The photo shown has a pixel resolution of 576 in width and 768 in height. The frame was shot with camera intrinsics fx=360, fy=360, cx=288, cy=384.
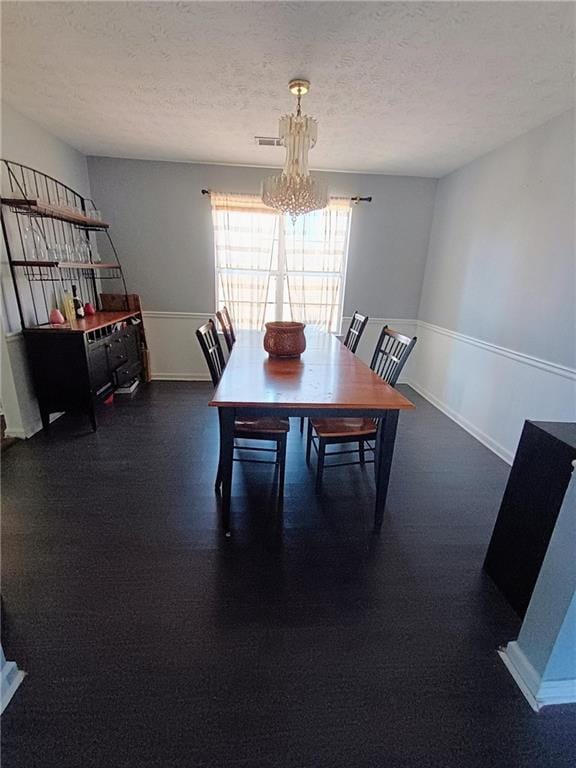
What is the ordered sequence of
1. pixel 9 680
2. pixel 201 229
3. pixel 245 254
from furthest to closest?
pixel 245 254 → pixel 201 229 → pixel 9 680

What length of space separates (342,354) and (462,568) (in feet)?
4.98

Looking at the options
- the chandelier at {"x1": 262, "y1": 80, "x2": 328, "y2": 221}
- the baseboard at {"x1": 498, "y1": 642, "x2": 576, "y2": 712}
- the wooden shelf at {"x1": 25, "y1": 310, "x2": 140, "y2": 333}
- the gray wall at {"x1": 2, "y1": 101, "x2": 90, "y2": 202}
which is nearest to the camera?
the baseboard at {"x1": 498, "y1": 642, "x2": 576, "y2": 712}

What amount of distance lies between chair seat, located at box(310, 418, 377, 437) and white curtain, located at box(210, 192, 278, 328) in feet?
8.24

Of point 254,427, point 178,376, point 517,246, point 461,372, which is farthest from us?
point 178,376

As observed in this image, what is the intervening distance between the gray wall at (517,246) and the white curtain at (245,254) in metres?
1.97

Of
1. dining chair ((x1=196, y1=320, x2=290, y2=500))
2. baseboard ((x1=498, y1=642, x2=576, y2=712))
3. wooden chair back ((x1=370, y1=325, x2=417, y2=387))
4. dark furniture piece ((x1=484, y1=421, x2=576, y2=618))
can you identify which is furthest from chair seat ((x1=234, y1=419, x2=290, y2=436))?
baseboard ((x1=498, y1=642, x2=576, y2=712))

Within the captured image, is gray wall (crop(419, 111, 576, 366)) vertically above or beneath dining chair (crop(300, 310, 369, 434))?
above

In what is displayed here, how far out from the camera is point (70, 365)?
2859 mm

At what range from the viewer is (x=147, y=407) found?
3.60 meters

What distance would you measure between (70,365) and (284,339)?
69.5 inches

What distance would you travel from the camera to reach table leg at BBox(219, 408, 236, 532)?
174 cm

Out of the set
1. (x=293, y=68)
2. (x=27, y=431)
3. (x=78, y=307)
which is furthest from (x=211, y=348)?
(x=78, y=307)

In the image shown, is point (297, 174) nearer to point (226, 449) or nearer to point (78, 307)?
point (226, 449)

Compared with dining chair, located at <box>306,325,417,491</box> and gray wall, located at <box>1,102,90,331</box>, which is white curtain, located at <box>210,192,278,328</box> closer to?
gray wall, located at <box>1,102,90,331</box>
